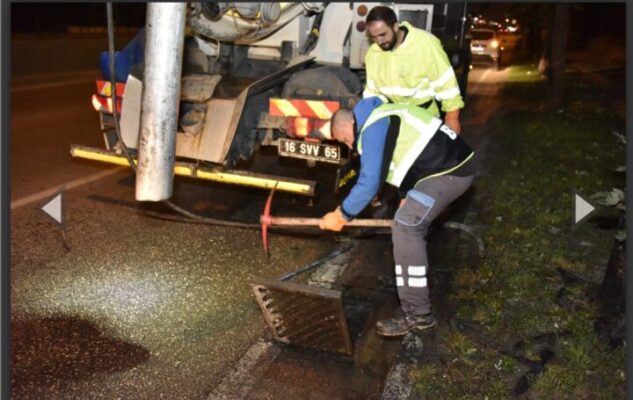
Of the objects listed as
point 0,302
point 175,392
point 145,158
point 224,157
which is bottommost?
point 175,392

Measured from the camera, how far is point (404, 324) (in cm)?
Result: 360

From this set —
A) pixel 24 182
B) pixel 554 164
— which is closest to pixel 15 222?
pixel 24 182

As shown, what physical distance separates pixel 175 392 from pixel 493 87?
1509cm

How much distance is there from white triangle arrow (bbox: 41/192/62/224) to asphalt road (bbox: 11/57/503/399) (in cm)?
7

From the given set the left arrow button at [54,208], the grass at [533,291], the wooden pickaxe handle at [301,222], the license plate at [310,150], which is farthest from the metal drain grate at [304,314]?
the left arrow button at [54,208]

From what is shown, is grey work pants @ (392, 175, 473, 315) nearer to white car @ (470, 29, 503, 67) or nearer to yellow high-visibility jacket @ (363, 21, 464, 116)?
yellow high-visibility jacket @ (363, 21, 464, 116)

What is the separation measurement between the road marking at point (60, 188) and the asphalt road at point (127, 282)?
0.7 inches

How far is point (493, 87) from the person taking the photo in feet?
53.8

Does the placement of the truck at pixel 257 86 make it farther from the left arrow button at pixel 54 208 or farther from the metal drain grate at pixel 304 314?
the metal drain grate at pixel 304 314

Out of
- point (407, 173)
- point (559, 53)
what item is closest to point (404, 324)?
point (407, 173)

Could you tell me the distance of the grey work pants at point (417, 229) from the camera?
137 inches

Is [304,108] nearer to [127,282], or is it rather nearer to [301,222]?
[301,222]

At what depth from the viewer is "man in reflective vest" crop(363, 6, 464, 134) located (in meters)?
4.04

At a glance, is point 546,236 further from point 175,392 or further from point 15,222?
point 15,222
